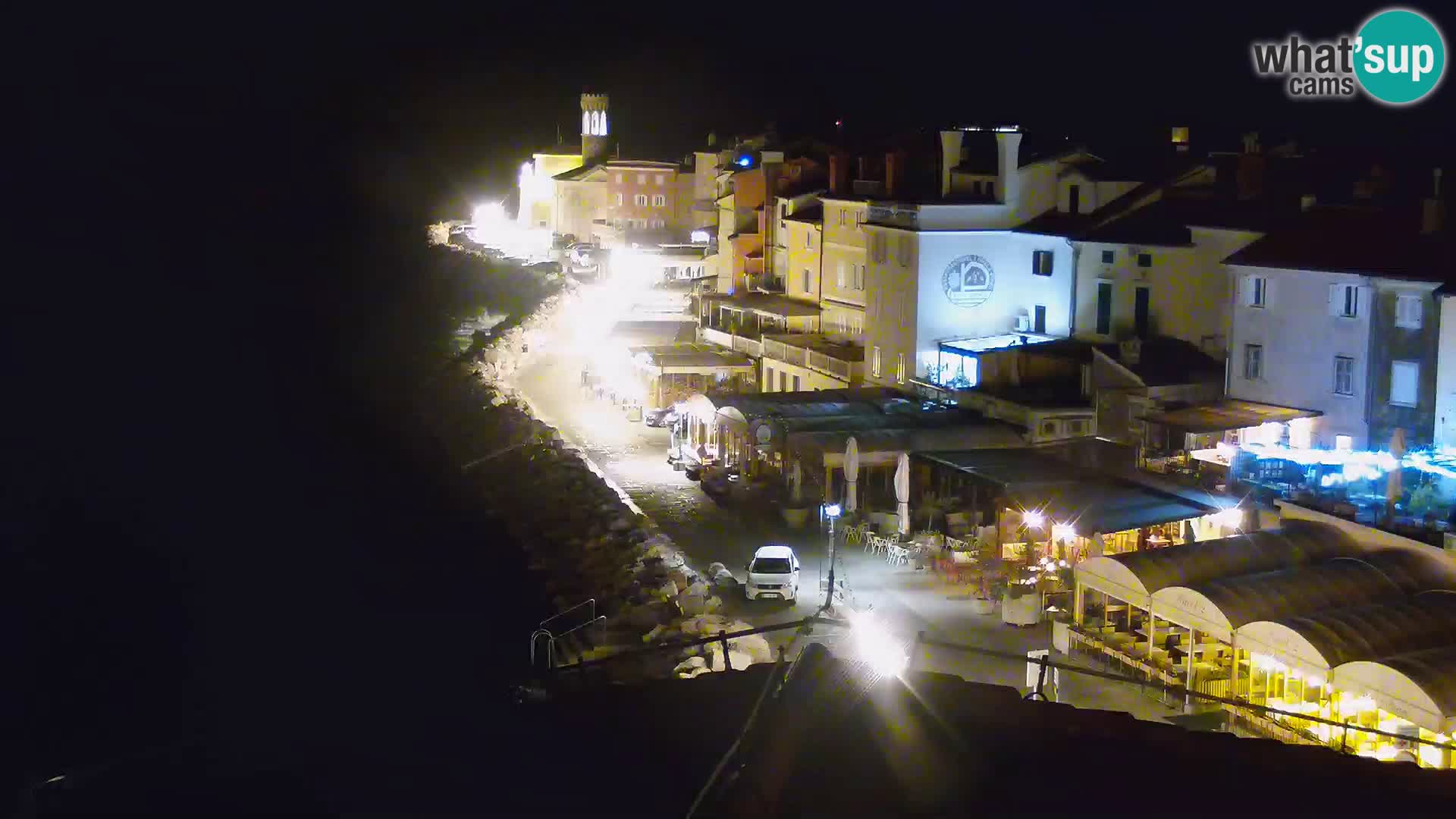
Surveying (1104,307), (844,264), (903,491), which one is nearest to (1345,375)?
(903,491)

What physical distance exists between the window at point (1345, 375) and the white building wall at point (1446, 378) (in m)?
1.33

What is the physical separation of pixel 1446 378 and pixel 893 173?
43.4 feet

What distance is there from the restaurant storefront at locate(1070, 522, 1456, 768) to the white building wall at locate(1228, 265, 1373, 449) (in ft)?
20.1

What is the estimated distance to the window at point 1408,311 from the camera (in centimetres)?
2119

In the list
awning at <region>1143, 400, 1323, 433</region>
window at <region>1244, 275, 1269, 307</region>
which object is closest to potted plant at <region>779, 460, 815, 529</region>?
awning at <region>1143, 400, 1323, 433</region>

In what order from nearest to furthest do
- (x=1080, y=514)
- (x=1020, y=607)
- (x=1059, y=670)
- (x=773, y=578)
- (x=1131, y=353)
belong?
(x=1059, y=670)
(x=1020, y=607)
(x=773, y=578)
(x=1080, y=514)
(x=1131, y=353)

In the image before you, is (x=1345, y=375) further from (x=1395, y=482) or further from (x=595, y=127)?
(x=595, y=127)

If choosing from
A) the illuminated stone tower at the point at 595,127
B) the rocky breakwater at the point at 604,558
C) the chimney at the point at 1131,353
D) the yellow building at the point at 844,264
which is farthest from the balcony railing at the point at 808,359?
the illuminated stone tower at the point at 595,127

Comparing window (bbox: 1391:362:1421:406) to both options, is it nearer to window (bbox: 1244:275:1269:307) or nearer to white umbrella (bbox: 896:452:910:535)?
window (bbox: 1244:275:1269:307)

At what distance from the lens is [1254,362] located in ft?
78.2

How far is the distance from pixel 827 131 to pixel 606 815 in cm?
3677

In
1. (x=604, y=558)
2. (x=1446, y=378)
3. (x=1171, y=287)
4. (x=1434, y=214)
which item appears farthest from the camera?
(x=1171, y=287)

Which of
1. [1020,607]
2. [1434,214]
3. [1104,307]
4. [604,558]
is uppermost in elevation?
[1434,214]

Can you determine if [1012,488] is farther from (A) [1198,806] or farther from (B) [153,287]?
(B) [153,287]
